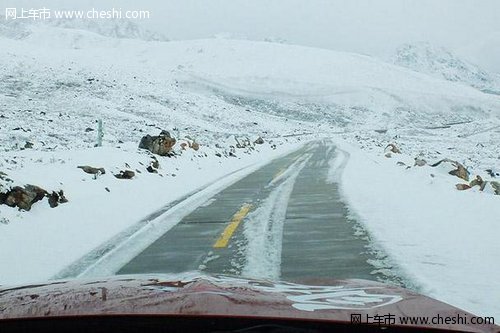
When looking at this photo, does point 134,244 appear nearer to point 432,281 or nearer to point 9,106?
point 432,281

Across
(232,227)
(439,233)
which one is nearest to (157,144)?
(232,227)

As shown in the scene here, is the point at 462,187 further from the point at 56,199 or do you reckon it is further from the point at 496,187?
the point at 56,199

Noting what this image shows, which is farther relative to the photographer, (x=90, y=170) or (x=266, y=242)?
(x=90, y=170)

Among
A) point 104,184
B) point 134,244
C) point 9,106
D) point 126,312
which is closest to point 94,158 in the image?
point 104,184

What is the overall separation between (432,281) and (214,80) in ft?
347

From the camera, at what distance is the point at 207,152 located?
2575 cm

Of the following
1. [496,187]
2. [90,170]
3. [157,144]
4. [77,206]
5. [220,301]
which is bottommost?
[77,206]

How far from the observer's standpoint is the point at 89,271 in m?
6.20

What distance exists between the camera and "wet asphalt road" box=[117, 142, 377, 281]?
6.09 metres

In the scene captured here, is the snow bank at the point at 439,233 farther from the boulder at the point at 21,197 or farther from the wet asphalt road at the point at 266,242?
the boulder at the point at 21,197

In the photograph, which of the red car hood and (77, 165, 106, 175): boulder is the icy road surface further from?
(77, 165, 106, 175): boulder

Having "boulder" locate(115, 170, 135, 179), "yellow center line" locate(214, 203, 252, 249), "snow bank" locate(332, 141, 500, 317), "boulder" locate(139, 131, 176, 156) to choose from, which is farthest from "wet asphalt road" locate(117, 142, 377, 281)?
"boulder" locate(139, 131, 176, 156)

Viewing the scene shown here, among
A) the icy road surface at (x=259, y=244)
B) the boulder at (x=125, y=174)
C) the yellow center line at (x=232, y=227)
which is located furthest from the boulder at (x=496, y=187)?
the boulder at (x=125, y=174)

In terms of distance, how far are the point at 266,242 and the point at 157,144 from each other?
13.9 meters
